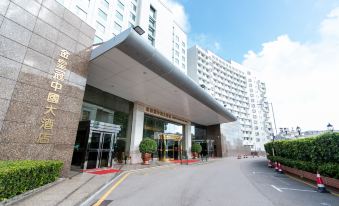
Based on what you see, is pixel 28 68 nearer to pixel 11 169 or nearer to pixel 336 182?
pixel 11 169

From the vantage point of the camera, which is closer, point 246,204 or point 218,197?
point 246,204

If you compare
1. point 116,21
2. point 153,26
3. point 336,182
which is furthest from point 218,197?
point 153,26

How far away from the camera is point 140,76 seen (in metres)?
14.2

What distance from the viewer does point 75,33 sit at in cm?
1016

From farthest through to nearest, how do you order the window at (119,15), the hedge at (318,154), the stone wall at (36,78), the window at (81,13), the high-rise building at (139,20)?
the window at (119,15) → the high-rise building at (139,20) → the window at (81,13) → the hedge at (318,154) → the stone wall at (36,78)

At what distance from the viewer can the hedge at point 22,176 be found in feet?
15.8

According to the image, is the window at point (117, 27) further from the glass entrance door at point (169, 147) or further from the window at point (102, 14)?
the glass entrance door at point (169, 147)

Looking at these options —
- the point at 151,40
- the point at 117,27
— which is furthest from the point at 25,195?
the point at 151,40

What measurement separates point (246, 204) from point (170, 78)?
423 inches

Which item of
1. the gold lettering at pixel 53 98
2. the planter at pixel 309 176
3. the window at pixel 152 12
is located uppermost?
the window at pixel 152 12

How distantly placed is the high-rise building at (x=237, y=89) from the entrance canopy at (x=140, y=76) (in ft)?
132

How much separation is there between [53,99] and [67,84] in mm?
1134

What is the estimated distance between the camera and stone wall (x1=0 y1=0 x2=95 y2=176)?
23.1 ft

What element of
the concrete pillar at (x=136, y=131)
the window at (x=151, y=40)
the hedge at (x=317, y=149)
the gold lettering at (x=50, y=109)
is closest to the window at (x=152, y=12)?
the window at (x=151, y=40)
